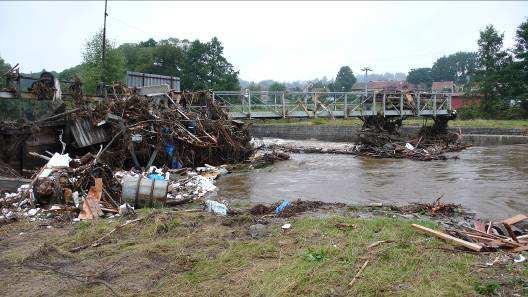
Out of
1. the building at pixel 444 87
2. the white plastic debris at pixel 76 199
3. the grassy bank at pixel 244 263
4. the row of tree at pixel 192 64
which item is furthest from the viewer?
the row of tree at pixel 192 64

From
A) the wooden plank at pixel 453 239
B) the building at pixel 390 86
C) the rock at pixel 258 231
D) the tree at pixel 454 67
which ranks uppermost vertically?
the tree at pixel 454 67

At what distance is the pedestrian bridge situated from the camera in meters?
23.3

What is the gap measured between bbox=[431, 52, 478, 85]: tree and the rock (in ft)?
379

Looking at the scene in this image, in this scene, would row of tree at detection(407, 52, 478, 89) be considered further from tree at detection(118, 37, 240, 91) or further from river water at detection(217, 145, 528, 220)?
river water at detection(217, 145, 528, 220)

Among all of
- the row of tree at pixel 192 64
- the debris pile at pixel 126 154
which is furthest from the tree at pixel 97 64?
the debris pile at pixel 126 154

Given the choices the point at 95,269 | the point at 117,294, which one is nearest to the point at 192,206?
the point at 95,269

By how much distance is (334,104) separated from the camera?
26.0m

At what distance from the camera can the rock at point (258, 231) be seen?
7.79 m

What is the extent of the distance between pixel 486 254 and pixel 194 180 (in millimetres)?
9836

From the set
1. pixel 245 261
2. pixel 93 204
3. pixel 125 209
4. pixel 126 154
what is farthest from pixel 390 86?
pixel 245 261

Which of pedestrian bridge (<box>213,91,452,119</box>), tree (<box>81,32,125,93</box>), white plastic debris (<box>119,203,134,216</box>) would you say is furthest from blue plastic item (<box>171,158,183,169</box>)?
tree (<box>81,32,125,93</box>)

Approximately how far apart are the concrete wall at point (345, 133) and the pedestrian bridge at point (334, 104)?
1975 mm

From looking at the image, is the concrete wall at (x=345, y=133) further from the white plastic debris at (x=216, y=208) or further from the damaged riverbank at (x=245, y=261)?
the damaged riverbank at (x=245, y=261)

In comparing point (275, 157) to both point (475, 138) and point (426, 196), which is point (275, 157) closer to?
point (426, 196)
